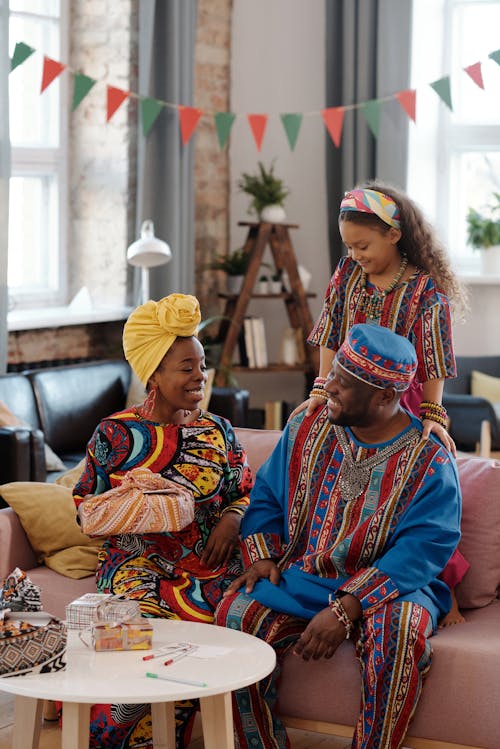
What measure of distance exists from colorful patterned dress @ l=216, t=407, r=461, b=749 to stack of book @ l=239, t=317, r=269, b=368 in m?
3.56

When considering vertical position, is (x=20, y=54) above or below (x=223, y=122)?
above

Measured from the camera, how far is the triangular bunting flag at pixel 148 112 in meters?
5.73

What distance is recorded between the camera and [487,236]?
21.9ft

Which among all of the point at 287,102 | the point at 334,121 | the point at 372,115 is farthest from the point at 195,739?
the point at 287,102

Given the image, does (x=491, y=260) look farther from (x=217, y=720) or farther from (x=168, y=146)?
(x=217, y=720)

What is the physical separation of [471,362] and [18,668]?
15.2 feet

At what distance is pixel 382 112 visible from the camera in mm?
6348

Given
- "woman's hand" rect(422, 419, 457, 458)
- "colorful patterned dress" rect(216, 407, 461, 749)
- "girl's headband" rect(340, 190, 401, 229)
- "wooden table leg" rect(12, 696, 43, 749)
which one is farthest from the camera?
"girl's headband" rect(340, 190, 401, 229)

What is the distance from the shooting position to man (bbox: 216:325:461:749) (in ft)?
7.84

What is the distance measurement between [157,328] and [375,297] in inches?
24.0

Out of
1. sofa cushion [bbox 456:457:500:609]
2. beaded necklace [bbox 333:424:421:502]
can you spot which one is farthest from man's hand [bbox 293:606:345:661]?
sofa cushion [bbox 456:457:500:609]

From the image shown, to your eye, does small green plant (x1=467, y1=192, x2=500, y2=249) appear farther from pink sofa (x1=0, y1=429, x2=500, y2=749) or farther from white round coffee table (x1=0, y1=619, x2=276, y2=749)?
white round coffee table (x1=0, y1=619, x2=276, y2=749)

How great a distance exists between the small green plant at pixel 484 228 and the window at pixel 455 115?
13 cm

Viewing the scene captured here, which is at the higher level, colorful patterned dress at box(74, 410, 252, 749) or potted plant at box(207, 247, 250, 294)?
potted plant at box(207, 247, 250, 294)
